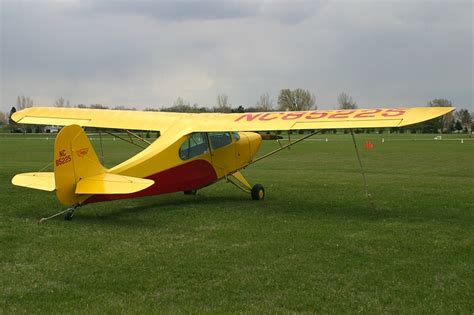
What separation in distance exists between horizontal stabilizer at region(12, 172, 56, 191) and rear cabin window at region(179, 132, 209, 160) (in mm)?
A: 2858

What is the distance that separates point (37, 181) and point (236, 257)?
13.1 feet

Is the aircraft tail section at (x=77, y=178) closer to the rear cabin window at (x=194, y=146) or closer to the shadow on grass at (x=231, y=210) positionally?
the shadow on grass at (x=231, y=210)

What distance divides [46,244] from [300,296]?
12.1ft

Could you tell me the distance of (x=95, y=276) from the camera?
5.70 m

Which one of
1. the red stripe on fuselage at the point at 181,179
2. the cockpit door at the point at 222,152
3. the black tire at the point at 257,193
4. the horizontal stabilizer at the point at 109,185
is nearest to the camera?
the horizontal stabilizer at the point at 109,185

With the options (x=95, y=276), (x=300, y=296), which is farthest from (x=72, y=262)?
(x=300, y=296)

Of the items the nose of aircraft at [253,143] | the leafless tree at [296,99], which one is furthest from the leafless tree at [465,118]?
the nose of aircraft at [253,143]

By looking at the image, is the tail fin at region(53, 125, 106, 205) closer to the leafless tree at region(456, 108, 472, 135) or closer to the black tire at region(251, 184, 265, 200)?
the black tire at region(251, 184, 265, 200)

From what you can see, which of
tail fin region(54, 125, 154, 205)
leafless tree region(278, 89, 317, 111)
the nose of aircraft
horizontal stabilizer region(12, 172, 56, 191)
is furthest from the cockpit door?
leafless tree region(278, 89, 317, 111)

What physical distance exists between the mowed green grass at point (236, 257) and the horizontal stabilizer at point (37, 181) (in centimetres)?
61

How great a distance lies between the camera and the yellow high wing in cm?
923

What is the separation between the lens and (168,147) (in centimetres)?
1029

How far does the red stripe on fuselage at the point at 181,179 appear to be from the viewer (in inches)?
386

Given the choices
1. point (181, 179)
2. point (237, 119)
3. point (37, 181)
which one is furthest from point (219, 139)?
point (37, 181)
